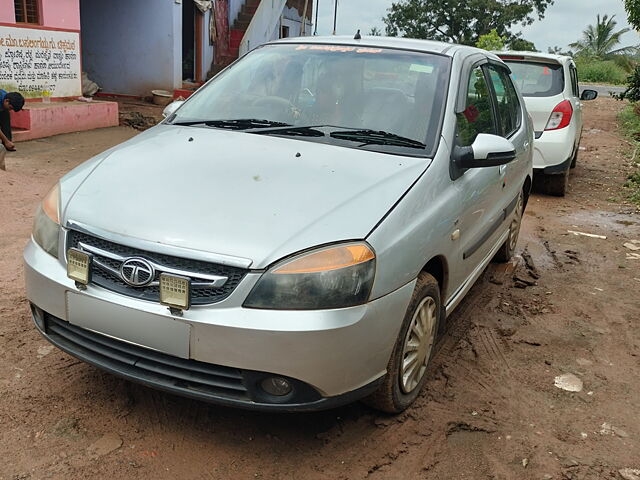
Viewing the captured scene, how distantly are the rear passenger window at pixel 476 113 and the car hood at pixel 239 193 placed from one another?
593 mm

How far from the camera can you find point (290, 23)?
21.2 metres

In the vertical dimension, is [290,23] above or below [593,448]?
above

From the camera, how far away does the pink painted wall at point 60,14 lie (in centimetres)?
1035

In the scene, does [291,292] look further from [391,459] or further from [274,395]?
[391,459]

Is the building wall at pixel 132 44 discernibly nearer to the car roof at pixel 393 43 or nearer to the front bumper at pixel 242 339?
the car roof at pixel 393 43

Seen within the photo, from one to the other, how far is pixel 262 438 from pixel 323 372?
62 centimetres

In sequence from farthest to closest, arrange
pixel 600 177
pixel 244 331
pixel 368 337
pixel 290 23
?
pixel 290 23
pixel 600 177
pixel 368 337
pixel 244 331

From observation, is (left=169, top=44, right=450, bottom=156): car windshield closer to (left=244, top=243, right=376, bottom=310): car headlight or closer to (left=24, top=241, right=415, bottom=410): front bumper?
(left=244, top=243, right=376, bottom=310): car headlight

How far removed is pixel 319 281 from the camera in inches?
93.7

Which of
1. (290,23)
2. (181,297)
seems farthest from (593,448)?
(290,23)

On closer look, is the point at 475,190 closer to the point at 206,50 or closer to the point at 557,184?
the point at 557,184

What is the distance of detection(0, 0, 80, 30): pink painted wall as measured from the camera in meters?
9.70

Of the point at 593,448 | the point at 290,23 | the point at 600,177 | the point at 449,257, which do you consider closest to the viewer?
the point at 593,448

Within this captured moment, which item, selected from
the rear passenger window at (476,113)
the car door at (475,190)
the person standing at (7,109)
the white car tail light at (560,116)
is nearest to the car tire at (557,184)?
the white car tail light at (560,116)
